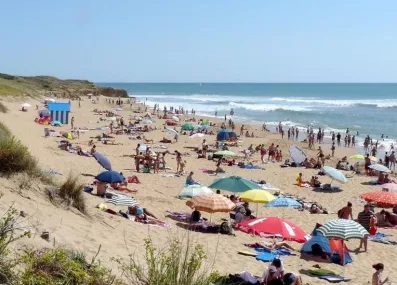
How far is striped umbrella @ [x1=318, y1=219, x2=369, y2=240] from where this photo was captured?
352 inches

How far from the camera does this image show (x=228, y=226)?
1059 cm

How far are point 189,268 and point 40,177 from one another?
227 inches

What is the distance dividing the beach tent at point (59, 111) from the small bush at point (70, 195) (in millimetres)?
24105

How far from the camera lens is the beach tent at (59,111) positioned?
32.0 m

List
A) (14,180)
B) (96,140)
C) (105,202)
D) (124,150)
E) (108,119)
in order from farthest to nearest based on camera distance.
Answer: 1. (108,119)
2. (96,140)
3. (124,150)
4. (105,202)
5. (14,180)

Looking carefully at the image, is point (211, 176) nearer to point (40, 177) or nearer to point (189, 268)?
point (40, 177)

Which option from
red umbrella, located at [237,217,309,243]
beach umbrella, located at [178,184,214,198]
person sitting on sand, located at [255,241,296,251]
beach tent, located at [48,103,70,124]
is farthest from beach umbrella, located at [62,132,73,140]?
person sitting on sand, located at [255,241,296,251]

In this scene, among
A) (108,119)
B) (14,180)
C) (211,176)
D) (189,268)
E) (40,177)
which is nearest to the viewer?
(189,268)

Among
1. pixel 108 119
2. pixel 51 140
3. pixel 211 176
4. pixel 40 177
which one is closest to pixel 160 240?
pixel 40 177

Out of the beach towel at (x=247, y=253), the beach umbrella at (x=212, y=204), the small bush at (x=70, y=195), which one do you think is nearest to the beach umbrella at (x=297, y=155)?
the beach umbrella at (x=212, y=204)

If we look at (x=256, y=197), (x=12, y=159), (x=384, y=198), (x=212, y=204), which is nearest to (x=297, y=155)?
(x=384, y=198)

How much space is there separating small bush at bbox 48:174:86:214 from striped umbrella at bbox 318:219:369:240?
4603mm

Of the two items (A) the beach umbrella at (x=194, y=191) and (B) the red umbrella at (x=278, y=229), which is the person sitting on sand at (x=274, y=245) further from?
(A) the beach umbrella at (x=194, y=191)

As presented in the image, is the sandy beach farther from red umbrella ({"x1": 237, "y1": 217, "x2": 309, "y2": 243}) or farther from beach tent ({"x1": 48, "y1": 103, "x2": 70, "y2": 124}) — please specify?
beach tent ({"x1": 48, "y1": 103, "x2": 70, "y2": 124})
